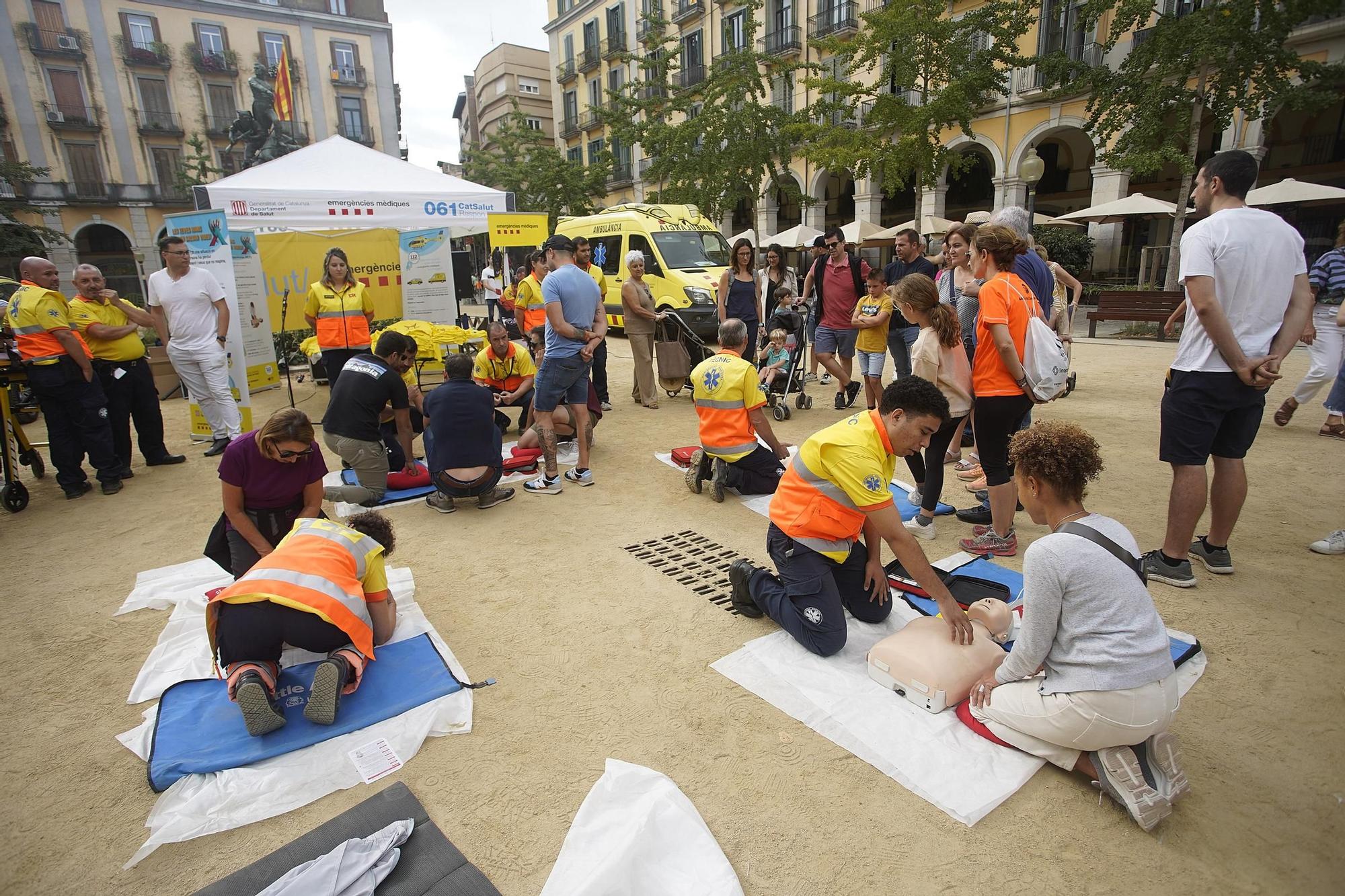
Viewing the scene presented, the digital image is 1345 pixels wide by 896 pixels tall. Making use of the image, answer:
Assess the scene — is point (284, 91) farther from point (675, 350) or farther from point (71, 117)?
point (675, 350)

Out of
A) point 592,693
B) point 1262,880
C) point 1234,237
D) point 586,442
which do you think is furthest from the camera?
point 586,442

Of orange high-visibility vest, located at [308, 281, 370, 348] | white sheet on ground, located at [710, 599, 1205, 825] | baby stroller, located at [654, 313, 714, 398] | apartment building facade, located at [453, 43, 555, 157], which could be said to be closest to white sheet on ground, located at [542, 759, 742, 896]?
white sheet on ground, located at [710, 599, 1205, 825]

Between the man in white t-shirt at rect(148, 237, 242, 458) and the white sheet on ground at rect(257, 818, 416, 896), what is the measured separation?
196 inches

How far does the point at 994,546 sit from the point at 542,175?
29.1 meters

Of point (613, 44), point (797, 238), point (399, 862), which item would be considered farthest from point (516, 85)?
point (399, 862)

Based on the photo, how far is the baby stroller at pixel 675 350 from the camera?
7773 mm

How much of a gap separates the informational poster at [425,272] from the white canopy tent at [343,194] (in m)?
0.49

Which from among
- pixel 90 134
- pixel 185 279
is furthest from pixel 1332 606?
pixel 90 134

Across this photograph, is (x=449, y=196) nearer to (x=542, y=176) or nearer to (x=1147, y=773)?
(x=1147, y=773)

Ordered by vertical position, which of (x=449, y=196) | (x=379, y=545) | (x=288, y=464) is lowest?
(x=379, y=545)

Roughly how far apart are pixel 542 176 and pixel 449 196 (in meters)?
22.6

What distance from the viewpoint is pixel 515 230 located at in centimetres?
888

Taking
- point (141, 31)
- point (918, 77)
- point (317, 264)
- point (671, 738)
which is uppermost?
point (141, 31)

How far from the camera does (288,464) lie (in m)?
3.22
